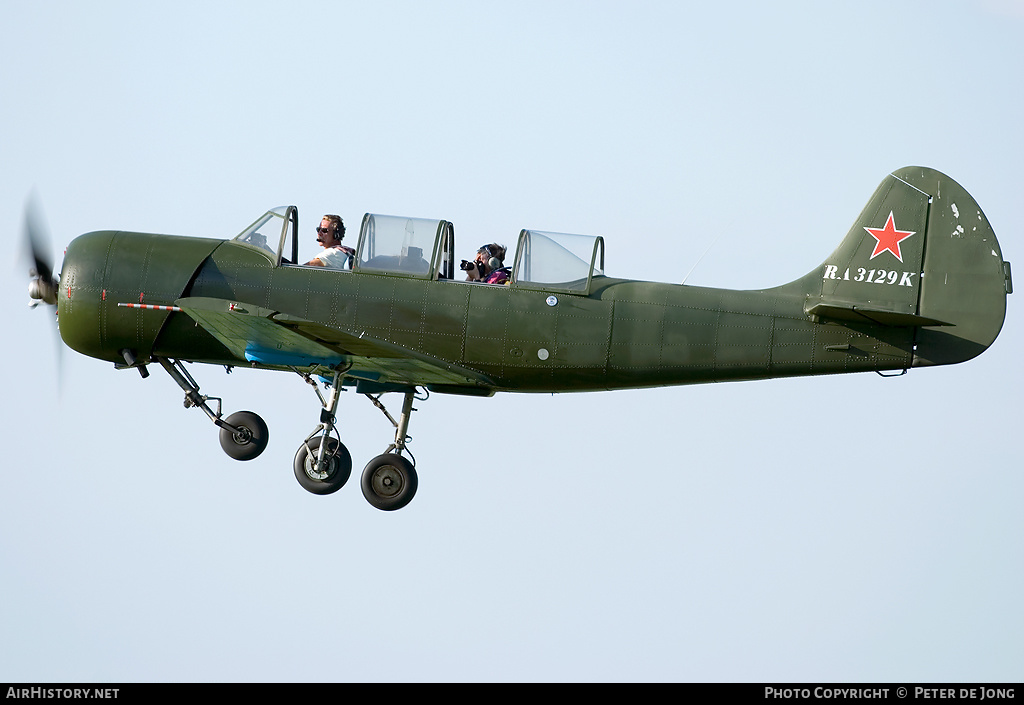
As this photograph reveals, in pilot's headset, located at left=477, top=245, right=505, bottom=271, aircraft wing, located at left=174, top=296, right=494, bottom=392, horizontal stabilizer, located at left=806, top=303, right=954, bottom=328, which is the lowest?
aircraft wing, located at left=174, top=296, right=494, bottom=392

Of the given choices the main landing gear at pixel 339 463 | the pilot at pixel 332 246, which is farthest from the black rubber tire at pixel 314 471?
the pilot at pixel 332 246

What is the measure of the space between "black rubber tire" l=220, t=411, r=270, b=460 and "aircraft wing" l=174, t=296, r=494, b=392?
3.76ft

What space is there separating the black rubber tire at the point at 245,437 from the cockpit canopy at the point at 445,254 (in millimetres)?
2129

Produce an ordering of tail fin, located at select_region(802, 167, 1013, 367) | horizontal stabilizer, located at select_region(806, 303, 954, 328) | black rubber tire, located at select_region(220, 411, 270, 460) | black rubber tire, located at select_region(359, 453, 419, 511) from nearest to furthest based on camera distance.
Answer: horizontal stabilizer, located at select_region(806, 303, 954, 328)
tail fin, located at select_region(802, 167, 1013, 367)
black rubber tire, located at select_region(359, 453, 419, 511)
black rubber tire, located at select_region(220, 411, 270, 460)

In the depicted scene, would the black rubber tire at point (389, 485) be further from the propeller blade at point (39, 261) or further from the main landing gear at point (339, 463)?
the propeller blade at point (39, 261)

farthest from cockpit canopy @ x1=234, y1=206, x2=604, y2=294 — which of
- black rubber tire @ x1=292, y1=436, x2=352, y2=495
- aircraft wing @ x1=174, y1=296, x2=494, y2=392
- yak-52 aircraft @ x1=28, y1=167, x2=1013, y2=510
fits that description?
black rubber tire @ x1=292, y1=436, x2=352, y2=495

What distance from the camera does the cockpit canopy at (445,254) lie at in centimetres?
1544

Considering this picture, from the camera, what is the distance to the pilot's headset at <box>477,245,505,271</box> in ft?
51.3

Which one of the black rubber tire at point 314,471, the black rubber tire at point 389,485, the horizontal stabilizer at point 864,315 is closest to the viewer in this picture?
the horizontal stabilizer at point 864,315

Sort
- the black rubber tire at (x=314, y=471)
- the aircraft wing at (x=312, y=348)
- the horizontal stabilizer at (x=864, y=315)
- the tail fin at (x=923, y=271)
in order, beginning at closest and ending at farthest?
1. the aircraft wing at (x=312, y=348)
2. the horizontal stabilizer at (x=864, y=315)
3. the tail fin at (x=923, y=271)
4. the black rubber tire at (x=314, y=471)

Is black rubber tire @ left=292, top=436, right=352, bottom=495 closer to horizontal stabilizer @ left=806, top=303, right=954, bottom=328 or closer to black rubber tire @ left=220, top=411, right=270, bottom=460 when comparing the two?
black rubber tire @ left=220, top=411, right=270, bottom=460

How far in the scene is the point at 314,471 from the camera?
1548 centimetres

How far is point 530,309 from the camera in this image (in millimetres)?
15328

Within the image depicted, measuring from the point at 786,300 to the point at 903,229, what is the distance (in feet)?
4.90
